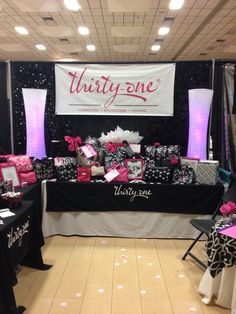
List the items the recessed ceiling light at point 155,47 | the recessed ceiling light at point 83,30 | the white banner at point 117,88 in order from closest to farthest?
the white banner at point 117,88
the recessed ceiling light at point 83,30
the recessed ceiling light at point 155,47

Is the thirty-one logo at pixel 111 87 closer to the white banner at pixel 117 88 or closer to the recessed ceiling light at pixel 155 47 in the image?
the white banner at pixel 117 88

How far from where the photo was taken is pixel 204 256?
312 centimetres

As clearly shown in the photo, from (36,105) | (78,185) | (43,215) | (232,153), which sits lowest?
(43,215)

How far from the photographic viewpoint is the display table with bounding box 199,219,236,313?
2.17 meters

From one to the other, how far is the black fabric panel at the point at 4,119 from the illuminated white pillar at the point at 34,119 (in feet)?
1.61

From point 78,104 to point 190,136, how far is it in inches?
58.1

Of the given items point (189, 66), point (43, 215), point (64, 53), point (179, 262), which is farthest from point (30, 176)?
point (64, 53)

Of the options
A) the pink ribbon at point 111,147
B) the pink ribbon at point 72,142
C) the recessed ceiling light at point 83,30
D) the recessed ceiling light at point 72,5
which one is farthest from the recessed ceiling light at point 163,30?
the pink ribbon at point 72,142

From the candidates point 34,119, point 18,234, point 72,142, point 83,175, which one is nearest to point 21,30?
point 34,119

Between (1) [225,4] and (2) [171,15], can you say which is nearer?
(1) [225,4]

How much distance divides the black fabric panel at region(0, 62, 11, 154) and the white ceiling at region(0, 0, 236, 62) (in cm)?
157

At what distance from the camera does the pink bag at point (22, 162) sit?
3392mm

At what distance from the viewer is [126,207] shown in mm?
3451

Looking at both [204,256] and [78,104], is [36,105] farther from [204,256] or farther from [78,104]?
[204,256]
